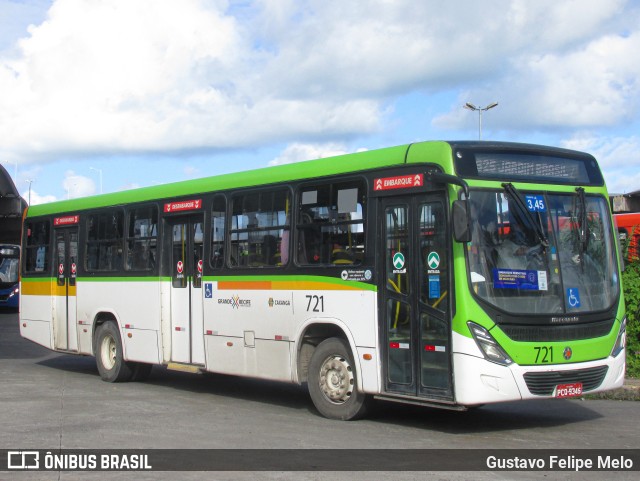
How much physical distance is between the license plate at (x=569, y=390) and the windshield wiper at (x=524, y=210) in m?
1.52

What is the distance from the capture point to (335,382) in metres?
11.5

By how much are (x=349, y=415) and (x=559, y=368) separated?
8.63ft

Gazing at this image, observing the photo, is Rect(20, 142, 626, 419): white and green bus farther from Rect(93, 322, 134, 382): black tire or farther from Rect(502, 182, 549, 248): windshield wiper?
Rect(93, 322, 134, 382): black tire

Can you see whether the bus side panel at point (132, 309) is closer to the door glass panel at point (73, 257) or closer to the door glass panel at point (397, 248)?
the door glass panel at point (73, 257)

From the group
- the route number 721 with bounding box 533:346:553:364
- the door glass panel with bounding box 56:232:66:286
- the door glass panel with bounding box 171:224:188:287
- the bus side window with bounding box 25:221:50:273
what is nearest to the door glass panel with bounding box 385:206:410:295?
the route number 721 with bounding box 533:346:553:364

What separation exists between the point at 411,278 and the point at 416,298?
24 cm

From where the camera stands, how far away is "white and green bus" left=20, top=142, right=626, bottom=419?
9867 millimetres

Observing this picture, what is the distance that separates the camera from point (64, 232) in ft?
58.3

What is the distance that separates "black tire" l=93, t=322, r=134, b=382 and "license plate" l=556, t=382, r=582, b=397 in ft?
27.1

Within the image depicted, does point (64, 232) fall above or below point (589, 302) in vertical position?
above

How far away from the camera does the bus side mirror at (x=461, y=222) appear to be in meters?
9.55

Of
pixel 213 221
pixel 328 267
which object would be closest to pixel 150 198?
pixel 213 221

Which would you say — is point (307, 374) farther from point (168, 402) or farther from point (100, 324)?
point (100, 324)

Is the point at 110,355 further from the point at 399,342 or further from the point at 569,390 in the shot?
the point at 569,390
